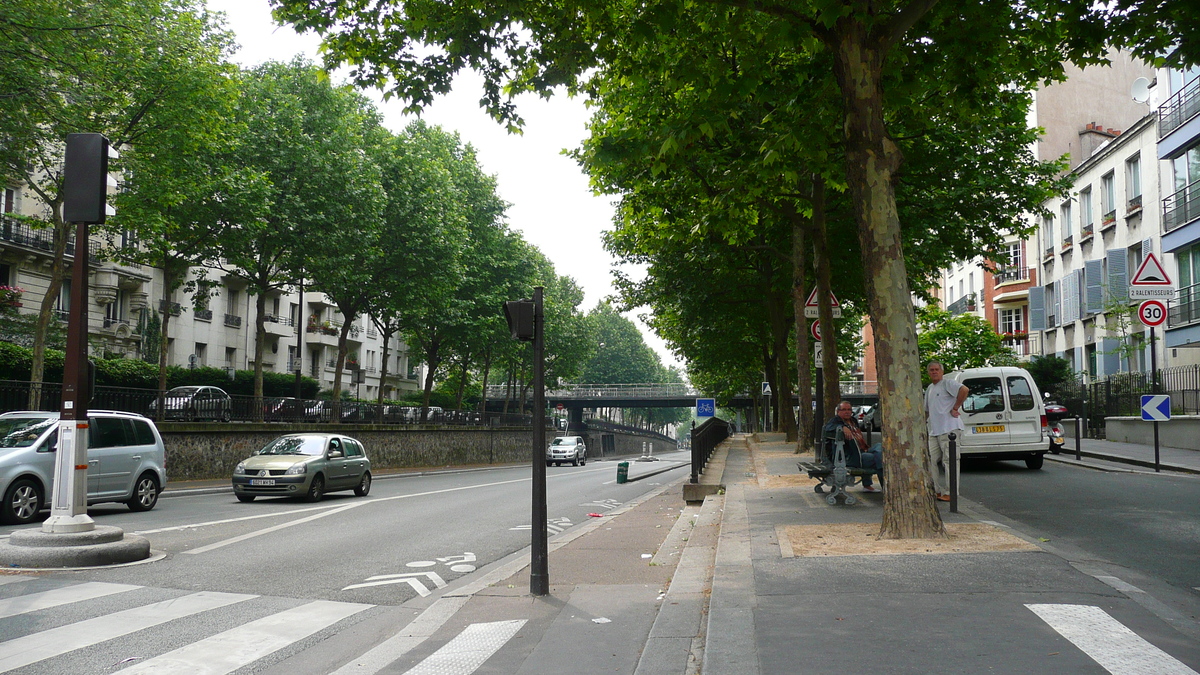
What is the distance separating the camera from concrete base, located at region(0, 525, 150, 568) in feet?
29.0

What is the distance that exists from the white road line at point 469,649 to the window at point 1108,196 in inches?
1441

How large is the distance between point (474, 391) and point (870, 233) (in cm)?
6772

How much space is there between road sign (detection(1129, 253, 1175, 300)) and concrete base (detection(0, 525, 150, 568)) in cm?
1647

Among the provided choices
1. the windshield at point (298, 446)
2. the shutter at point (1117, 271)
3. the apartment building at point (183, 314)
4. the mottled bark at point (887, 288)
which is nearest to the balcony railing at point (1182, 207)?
the shutter at point (1117, 271)

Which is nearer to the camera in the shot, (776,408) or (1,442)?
(1,442)

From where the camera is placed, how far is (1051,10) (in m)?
10.1

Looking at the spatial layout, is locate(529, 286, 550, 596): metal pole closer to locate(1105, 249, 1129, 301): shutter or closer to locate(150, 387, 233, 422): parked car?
locate(150, 387, 233, 422): parked car

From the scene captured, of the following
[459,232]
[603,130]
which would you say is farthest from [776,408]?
[603,130]

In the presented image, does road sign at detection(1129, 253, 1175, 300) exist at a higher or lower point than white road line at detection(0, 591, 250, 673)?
higher

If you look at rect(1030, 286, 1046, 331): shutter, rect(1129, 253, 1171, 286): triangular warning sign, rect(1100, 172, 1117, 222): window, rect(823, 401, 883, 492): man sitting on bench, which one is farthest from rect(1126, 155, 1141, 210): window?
rect(823, 401, 883, 492): man sitting on bench

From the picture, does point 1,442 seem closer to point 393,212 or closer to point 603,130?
point 603,130

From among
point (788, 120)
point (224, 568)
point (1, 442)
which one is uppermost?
point (788, 120)

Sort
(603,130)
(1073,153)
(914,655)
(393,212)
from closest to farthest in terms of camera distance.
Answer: (914,655) < (603,130) < (393,212) < (1073,153)

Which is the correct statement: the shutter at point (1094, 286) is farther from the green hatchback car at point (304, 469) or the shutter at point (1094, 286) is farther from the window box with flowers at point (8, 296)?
the window box with flowers at point (8, 296)
